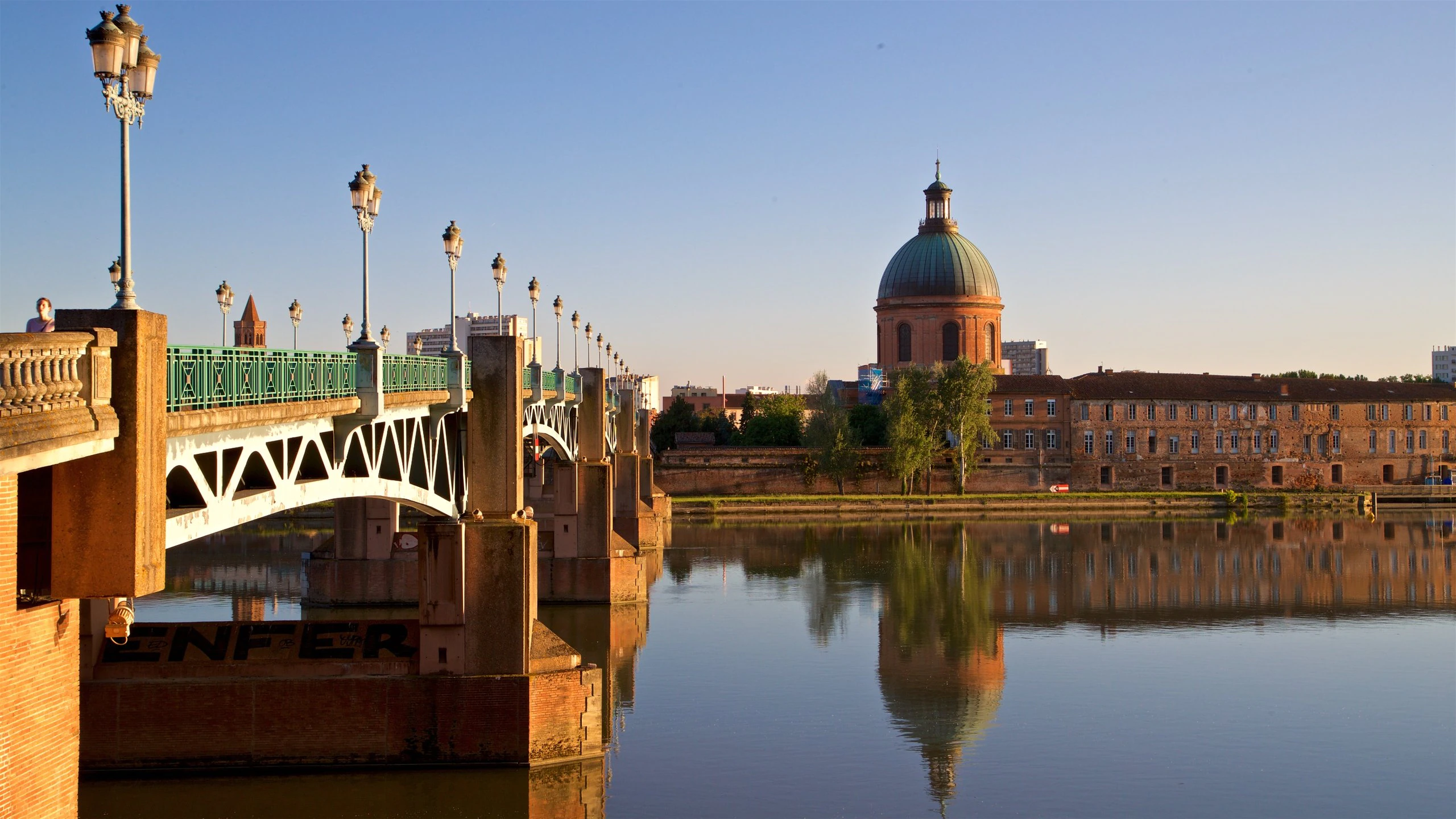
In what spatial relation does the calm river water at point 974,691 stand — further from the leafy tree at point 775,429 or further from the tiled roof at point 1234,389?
Answer: the leafy tree at point 775,429

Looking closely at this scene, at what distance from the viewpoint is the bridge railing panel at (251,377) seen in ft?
46.1

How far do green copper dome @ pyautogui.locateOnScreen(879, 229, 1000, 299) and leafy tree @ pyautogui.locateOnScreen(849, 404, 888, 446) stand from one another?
1004 cm

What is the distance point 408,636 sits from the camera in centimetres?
2189

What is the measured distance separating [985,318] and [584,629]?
65.6 meters

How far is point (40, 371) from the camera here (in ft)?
35.1

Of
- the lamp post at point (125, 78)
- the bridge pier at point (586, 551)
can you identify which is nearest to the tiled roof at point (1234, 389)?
the bridge pier at point (586, 551)

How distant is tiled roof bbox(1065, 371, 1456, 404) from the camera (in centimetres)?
9006

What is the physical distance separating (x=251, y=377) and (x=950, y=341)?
276ft

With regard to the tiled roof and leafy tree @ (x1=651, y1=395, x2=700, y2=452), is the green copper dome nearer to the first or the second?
the tiled roof

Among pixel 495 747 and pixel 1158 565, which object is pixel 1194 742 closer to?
pixel 495 747

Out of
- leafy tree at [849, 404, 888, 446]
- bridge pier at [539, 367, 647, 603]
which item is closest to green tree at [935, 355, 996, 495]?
leafy tree at [849, 404, 888, 446]

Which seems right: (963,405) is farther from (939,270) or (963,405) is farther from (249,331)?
(249,331)

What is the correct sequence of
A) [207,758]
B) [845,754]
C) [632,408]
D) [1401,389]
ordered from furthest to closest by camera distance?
[1401,389], [632,408], [845,754], [207,758]

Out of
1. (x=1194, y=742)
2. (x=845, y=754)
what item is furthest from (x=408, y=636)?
(x=1194, y=742)
